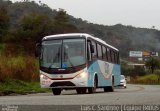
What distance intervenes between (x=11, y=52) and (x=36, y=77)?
281 cm

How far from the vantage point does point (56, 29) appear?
6881 cm

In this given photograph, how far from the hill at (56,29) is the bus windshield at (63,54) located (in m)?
23.9

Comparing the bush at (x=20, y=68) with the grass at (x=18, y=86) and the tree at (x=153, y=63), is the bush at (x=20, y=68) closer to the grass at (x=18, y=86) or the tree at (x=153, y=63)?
the grass at (x=18, y=86)

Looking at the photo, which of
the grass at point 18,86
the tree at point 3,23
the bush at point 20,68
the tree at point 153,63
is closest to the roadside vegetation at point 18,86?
the grass at point 18,86

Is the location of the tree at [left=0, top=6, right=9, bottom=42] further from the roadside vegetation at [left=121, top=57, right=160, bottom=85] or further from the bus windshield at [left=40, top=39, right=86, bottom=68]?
the roadside vegetation at [left=121, top=57, right=160, bottom=85]

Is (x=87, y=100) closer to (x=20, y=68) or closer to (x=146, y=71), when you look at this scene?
(x=20, y=68)

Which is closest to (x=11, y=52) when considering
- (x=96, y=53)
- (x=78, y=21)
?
(x=96, y=53)

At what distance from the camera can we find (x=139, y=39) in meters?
139

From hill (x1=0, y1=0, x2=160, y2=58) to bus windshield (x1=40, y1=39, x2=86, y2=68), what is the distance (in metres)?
23.9

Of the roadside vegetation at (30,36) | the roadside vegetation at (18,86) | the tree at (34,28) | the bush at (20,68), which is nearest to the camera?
the roadside vegetation at (18,86)

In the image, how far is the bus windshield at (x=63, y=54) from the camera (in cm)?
2441

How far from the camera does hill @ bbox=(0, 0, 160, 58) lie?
65625 mm

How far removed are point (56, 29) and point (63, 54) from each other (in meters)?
44.6

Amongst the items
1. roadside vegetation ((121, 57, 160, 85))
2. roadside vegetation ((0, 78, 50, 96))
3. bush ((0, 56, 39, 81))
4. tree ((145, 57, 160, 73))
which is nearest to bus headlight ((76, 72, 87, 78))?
roadside vegetation ((0, 78, 50, 96))
